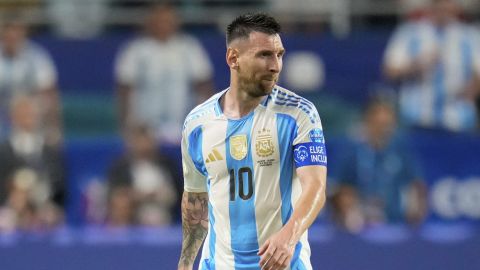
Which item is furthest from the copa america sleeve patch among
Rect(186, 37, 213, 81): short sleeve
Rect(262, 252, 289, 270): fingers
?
Rect(186, 37, 213, 81): short sleeve

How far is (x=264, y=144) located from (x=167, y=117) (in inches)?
224

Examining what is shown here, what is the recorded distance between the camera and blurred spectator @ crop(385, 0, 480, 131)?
11297mm

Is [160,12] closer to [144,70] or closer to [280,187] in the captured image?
[144,70]

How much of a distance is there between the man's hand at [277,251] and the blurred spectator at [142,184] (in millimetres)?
4591

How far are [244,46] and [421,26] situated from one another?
612 centimetres

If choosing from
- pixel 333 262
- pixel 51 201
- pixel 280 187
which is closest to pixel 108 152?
pixel 51 201

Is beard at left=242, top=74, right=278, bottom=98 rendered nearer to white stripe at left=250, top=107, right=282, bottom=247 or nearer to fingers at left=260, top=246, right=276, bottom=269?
white stripe at left=250, top=107, right=282, bottom=247

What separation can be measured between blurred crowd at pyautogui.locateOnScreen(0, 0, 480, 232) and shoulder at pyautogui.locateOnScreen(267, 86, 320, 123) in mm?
3788

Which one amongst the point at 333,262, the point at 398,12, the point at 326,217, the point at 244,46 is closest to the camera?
the point at 244,46

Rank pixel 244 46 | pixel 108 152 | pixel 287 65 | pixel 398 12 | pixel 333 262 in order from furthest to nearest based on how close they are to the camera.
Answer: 1. pixel 398 12
2. pixel 287 65
3. pixel 108 152
4. pixel 333 262
5. pixel 244 46

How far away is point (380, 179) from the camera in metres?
9.99

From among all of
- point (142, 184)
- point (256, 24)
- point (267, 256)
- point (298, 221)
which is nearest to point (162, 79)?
point (142, 184)

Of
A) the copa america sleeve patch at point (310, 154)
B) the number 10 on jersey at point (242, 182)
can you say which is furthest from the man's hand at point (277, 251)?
the number 10 on jersey at point (242, 182)

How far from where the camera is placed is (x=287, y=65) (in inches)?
469
